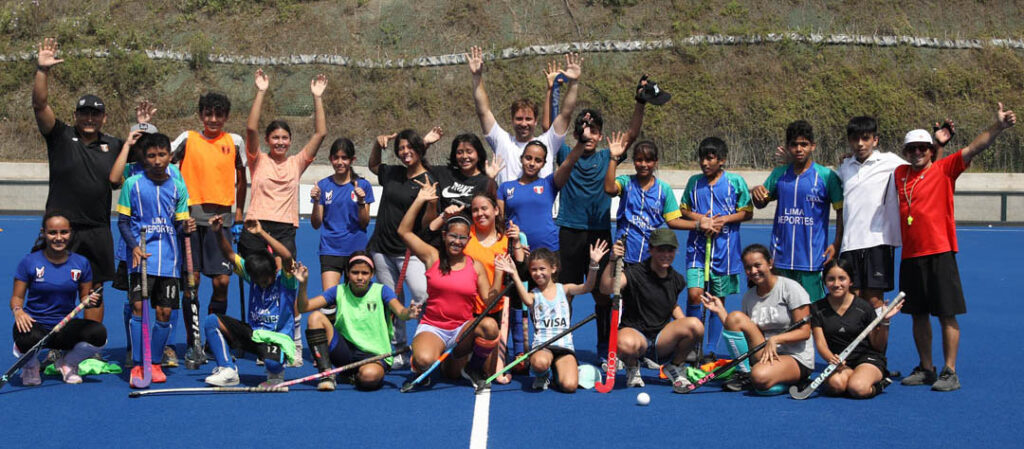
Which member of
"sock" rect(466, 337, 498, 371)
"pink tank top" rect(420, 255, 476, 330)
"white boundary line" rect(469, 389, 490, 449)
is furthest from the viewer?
"pink tank top" rect(420, 255, 476, 330)

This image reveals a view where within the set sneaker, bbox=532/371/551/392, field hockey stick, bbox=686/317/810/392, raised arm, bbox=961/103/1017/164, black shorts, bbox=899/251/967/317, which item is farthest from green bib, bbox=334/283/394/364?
raised arm, bbox=961/103/1017/164

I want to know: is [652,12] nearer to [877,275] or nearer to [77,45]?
[77,45]

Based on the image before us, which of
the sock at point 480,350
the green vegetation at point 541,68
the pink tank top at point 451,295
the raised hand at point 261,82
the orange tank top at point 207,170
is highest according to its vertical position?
the green vegetation at point 541,68

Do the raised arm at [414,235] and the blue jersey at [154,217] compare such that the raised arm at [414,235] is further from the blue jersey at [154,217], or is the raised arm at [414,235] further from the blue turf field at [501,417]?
the blue jersey at [154,217]

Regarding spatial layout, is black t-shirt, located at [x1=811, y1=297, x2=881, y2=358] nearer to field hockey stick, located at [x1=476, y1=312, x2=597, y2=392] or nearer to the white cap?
the white cap

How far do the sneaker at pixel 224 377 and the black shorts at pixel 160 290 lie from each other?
610mm

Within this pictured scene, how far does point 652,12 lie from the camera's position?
36.2 metres

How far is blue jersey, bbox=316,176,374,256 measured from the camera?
7.98 m

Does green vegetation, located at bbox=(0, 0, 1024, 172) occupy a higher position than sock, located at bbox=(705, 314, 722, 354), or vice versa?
green vegetation, located at bbox=(0, 0, 1024, 172)

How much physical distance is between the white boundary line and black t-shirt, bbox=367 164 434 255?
160 cm

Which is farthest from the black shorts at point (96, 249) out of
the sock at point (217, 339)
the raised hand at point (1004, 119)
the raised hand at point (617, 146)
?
the raised hand at point (1004, 119)

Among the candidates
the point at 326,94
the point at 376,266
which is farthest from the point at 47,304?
the point at 326,94

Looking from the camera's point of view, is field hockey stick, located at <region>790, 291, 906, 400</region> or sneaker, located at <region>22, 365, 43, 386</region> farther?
sneaker, located at <region>22, 365, 43, 386</region>

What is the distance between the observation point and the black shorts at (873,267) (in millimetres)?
7078
